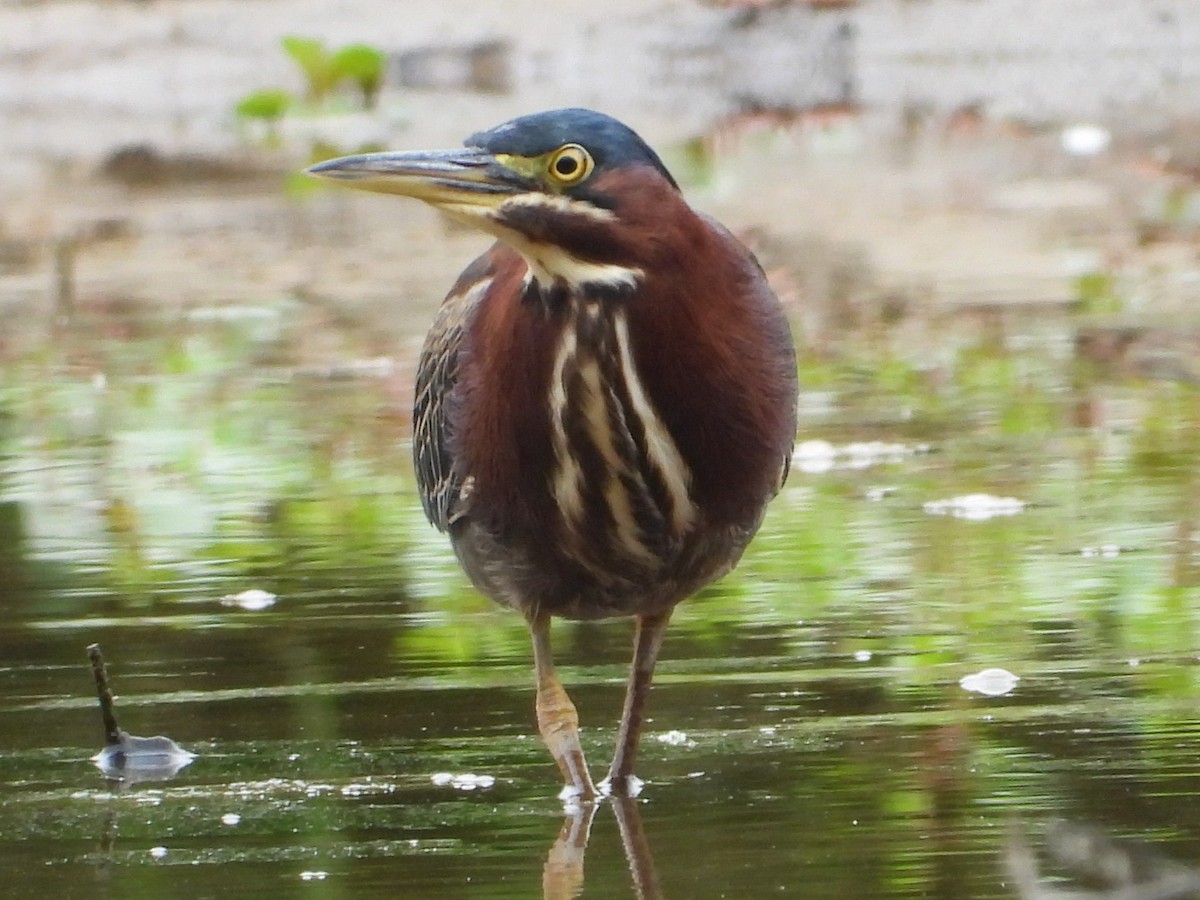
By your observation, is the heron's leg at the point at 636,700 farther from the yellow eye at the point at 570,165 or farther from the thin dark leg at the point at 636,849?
the yellow eye at the point at 570,165

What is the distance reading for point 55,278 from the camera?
46.6 ft

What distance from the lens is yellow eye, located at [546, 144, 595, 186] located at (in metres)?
4.88

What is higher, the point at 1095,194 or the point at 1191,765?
the point at 1191,765

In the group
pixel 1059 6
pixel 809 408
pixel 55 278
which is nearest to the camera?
pixel 809 408

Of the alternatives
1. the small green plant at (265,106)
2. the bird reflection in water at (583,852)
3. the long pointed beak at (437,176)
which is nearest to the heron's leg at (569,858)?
the bird reflection in water at (583,852)

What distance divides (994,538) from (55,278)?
309 inches

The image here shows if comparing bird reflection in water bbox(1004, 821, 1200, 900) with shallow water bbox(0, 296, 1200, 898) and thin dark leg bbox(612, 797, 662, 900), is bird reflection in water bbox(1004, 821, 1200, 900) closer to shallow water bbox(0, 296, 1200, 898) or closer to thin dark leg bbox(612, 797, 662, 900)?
shallow water bbox(0, 296, 1200, 898)

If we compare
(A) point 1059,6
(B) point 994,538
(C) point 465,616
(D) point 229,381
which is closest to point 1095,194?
(A) point 1059,6

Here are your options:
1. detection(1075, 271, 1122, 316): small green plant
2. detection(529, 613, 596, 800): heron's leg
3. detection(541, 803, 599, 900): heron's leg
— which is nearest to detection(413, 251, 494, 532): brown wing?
detection(529, 613, 596, 800): heron's leg

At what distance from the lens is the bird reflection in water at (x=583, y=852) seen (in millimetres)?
4652

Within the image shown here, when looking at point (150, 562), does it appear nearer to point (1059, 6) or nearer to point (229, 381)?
point (229, 381)

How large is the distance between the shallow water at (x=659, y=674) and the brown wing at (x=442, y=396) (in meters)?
0.50

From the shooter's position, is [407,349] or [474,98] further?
[474,98]

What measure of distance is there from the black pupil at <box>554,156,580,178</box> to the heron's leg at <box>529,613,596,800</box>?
115 centimetres
